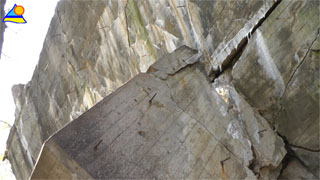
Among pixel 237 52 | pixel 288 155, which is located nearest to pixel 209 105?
pixel 237 52

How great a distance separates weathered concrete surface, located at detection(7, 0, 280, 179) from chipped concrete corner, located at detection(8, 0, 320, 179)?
0.02 m

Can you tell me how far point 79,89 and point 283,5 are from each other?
4.70 metres

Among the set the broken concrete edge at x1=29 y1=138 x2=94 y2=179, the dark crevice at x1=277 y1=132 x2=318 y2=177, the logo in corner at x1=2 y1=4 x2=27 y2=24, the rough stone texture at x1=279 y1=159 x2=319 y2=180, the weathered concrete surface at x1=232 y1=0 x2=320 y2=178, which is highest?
the logo in corner at x1=2 y1=4 x2=27 y2=24

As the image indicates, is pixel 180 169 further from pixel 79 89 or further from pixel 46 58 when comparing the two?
pixel 46 58

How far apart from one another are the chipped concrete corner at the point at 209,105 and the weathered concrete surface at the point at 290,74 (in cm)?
1

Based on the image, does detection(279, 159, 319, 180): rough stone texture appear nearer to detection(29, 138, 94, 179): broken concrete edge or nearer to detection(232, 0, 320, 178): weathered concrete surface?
detection(232, 0, 320, 178): weathered concrete surface

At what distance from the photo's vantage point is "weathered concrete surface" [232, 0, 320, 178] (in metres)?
3.81

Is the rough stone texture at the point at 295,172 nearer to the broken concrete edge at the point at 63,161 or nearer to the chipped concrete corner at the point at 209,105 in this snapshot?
the chipped concrete corner at the point at 209,105

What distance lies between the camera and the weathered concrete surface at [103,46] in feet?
14.8

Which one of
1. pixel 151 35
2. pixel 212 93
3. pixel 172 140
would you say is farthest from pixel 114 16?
pixel 172 140

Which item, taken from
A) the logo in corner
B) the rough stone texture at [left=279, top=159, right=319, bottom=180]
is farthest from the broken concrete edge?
the logo in corner

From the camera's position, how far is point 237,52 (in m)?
4.43

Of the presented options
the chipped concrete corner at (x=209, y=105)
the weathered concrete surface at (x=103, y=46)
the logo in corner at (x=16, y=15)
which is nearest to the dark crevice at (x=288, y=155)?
the chipped concrete corner at (x=209, y=105)

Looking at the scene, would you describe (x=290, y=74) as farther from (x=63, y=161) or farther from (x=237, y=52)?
(x=63, y=161)
